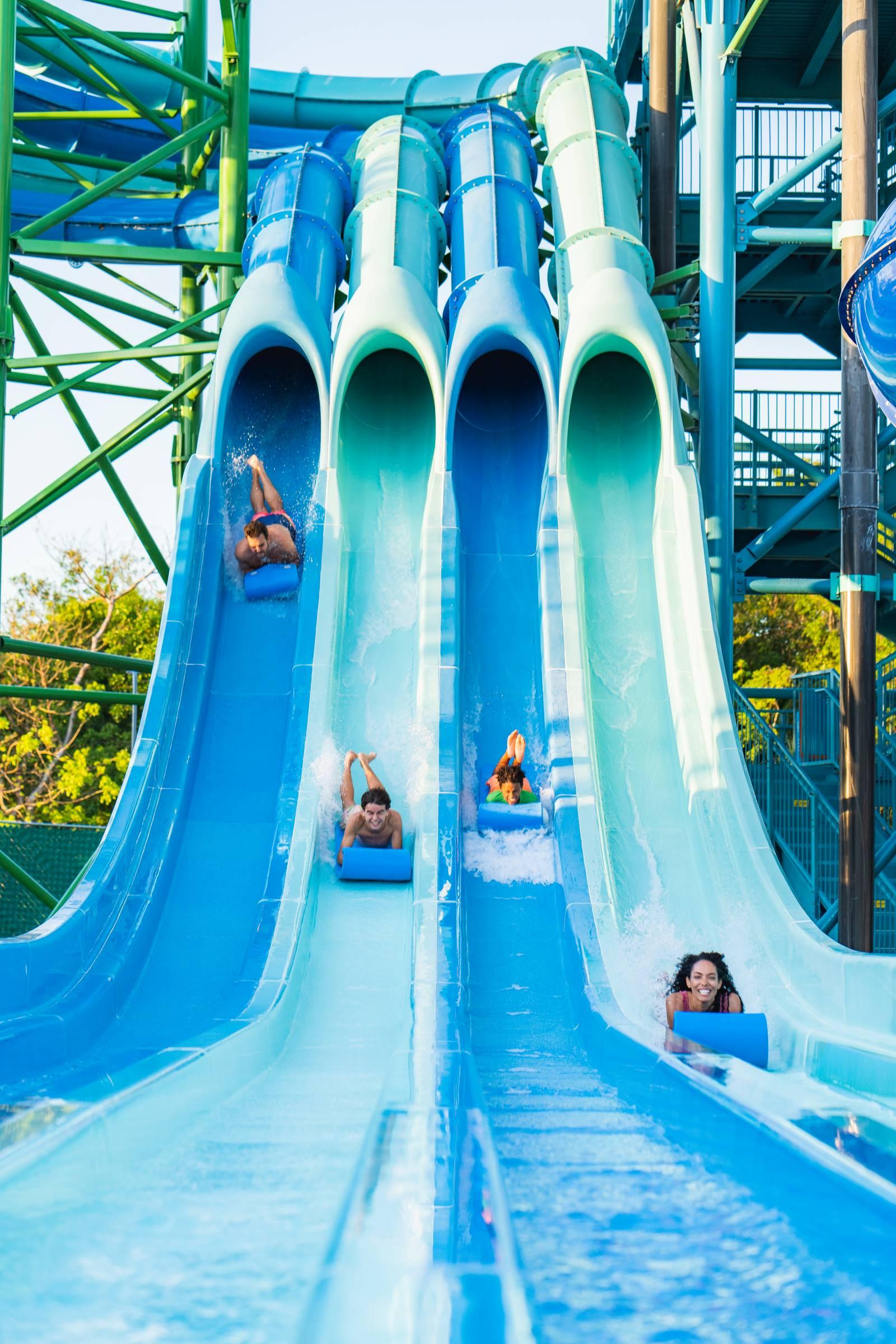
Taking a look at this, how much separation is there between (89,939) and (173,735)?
1.48 meters

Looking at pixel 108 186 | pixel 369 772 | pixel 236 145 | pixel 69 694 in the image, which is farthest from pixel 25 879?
pixel 236 145

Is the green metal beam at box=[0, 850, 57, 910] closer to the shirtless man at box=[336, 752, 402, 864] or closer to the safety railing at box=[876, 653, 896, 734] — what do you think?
the shirtless man at box=[336, 752, 402, 864]

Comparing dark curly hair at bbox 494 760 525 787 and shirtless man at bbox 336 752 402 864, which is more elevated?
dark curly hair at bbox 494 760 525 787

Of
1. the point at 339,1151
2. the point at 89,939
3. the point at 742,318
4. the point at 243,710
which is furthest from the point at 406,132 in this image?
the point at 339,1151

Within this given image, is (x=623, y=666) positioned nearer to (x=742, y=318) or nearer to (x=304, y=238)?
(x=304, y=238)

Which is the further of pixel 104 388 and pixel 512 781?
pixel 104 388

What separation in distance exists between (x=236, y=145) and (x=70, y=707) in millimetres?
14804

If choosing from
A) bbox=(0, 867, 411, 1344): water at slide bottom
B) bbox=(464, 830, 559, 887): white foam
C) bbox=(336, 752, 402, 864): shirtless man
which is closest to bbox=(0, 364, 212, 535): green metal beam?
bbox=(336, 752, 402, 864): shirtless man

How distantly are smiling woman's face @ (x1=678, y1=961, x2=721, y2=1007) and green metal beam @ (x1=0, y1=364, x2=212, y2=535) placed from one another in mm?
4940

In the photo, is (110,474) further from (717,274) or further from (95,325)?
(717,274)

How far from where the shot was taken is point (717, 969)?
18.1 feet

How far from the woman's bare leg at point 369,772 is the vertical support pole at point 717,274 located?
276 centimetres

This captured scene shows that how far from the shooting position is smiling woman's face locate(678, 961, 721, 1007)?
545 cm

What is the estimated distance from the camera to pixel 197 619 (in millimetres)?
7793
